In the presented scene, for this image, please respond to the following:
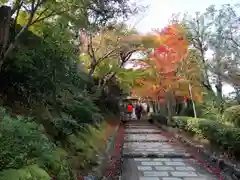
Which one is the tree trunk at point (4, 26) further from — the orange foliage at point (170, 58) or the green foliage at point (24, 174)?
the orange foliage at point (170, 58)

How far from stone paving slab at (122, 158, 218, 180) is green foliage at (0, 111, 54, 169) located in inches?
132

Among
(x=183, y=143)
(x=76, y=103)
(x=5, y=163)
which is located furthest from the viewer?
(x=183, y=143)

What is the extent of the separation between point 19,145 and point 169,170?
4779mm

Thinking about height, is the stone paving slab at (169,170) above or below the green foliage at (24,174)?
below

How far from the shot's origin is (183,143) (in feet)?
39.5

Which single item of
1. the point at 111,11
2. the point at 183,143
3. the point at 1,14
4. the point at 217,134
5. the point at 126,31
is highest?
the point at 126,31

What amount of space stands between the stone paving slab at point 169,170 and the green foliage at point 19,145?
3.36 meters

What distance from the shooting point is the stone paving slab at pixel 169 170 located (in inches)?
258

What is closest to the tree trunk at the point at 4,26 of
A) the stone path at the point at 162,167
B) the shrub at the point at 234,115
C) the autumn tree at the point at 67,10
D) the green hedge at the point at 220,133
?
the autumn tree at the point at 67,10

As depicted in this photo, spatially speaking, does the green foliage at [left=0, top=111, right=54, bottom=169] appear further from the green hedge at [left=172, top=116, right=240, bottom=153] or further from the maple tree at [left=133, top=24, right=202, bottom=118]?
the maple tree at [left=133, top=24, right=202, bottom=118]

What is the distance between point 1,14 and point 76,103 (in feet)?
11.2

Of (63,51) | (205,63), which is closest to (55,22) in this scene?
(63,51)

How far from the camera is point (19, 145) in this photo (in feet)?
11.8

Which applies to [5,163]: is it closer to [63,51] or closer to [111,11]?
[63,51]
